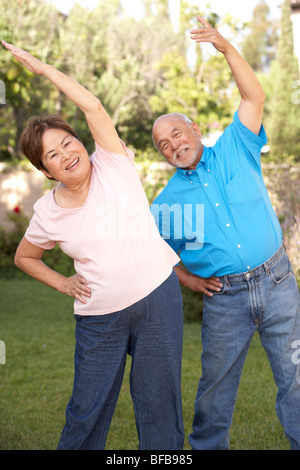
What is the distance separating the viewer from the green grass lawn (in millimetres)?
3693

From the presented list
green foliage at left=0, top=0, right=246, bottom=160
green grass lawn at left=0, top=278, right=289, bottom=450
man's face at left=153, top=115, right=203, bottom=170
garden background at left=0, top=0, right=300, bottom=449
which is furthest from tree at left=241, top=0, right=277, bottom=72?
man's face at left=153, top=115, right=203, bottom=170

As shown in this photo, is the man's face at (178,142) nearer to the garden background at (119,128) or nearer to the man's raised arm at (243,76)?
the man's raised arm at (243,76)

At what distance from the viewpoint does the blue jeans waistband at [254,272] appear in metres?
2.62

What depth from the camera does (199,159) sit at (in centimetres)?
276

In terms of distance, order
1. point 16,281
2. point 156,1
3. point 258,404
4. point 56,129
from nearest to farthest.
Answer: point 56,129 → point 258,404 → point 16,281 → point 156,1

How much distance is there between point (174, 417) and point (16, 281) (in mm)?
7463

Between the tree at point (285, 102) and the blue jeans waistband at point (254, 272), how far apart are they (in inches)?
554

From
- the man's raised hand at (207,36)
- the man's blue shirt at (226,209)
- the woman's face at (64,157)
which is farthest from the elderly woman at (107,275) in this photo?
the man's raised hand at (207,36)

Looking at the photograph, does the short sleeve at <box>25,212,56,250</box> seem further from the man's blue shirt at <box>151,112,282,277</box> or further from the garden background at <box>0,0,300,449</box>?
the garden background at <box>0,0,300,449</box>

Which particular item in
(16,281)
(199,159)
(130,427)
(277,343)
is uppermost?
(199,159)

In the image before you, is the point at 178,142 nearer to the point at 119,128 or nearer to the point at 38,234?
the point at 38,234

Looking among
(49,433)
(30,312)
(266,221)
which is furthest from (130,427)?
(30,312)

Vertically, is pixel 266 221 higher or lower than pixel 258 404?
higher

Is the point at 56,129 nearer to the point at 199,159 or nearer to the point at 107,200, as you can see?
the point at 107,200
